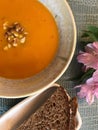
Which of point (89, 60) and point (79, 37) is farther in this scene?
point (79, 37)

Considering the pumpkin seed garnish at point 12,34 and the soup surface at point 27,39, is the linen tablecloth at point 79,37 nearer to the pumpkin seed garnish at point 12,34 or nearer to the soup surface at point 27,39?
the soup surface at point 27,39

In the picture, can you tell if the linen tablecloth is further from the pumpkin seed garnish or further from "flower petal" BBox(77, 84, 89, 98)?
the pumpkin seed garnish

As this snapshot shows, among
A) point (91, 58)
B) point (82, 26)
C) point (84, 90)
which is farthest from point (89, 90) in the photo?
point (82, 26)

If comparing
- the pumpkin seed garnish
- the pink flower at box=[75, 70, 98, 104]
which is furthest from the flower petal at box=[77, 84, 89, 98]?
the pumpkin seed garnish

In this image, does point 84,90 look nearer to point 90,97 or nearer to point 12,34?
point 90,97

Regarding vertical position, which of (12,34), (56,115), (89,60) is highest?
(12,34)

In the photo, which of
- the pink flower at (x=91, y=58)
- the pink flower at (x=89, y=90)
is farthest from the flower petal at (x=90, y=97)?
the pink flower at (x=91, y=58)
